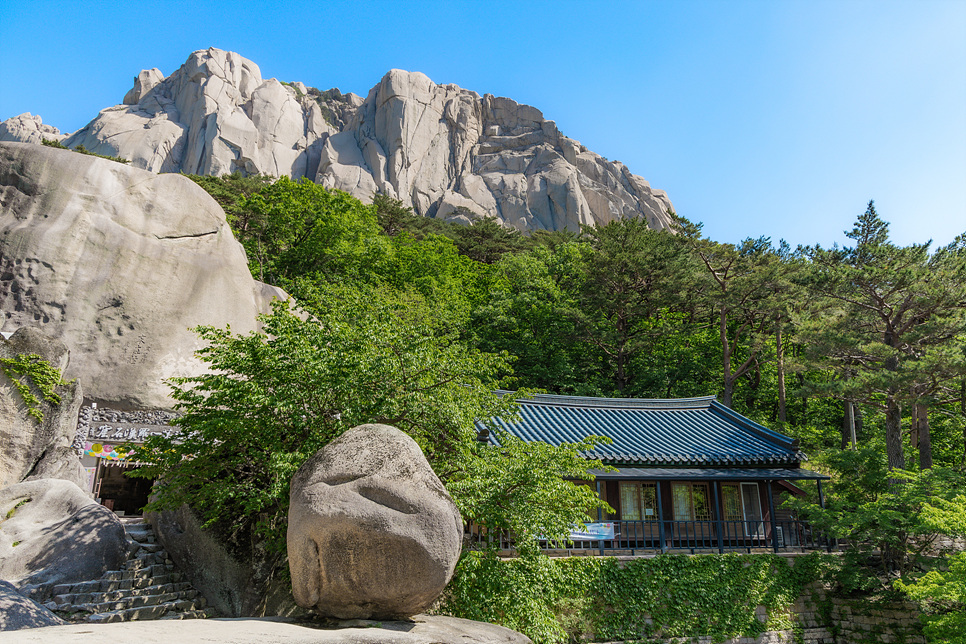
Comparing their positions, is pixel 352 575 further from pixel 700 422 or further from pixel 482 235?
pixel 482 235

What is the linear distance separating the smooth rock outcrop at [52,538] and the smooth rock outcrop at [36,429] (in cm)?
214

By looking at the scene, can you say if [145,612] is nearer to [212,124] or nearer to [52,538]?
[52,538]

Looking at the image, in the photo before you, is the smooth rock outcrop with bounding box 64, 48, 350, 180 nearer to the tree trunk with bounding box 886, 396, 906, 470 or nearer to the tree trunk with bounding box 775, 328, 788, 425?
the tree trunk with bounding box 775, 328, 788, 425

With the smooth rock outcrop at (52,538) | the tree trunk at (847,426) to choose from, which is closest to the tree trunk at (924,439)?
the tree trunk at (847,426)

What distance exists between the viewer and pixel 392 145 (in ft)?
221

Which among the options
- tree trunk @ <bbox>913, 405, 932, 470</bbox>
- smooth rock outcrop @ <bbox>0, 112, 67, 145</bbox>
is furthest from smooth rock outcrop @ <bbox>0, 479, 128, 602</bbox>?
smooth rock outcrop @ <bbox>0, 112, 67, 145</bbox>

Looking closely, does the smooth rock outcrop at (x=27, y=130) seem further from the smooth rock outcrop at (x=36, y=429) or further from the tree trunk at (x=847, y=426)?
the tree trunk at (x=847, y=426)

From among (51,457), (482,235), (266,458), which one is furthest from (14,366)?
(482,235)

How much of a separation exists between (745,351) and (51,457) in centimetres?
2962

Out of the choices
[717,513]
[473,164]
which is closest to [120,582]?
[717,513]

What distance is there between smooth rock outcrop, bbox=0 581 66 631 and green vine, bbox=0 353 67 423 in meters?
6.77

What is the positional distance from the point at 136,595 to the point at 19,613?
2.61 metres

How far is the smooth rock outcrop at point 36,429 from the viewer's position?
44.7 feet

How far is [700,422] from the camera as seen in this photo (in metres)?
21.8
